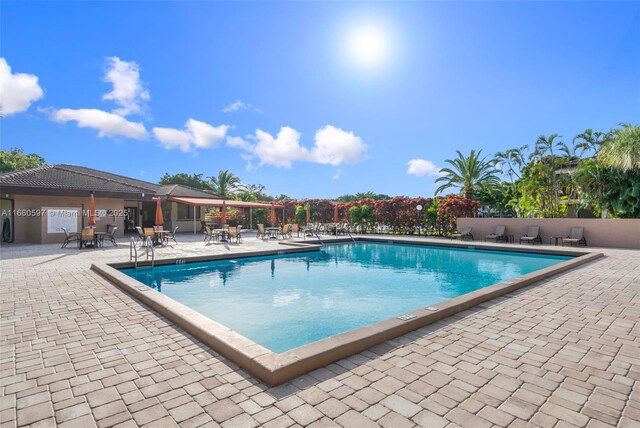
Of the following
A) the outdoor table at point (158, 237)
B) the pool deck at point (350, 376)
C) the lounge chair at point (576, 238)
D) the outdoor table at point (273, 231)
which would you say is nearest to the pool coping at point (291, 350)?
the pool deck at point (350, 376)

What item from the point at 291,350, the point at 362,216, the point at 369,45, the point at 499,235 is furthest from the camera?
the point at 362,216

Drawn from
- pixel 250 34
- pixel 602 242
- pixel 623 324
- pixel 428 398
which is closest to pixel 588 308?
pixel 623 324

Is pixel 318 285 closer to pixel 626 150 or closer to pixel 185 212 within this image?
pixel 626 150

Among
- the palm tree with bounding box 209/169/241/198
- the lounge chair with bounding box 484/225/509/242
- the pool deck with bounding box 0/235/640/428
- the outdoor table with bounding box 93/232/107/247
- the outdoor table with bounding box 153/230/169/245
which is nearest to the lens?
the pool deck with bounding box 0/235/640/428

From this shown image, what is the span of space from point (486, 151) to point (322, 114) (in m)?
14.7

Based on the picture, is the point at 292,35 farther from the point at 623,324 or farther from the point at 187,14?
the point at 623,324

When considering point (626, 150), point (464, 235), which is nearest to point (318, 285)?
point (464, 235)

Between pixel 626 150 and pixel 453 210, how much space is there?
8338 millimetres

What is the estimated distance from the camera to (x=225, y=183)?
3981cm

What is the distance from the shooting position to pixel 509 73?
16.0m

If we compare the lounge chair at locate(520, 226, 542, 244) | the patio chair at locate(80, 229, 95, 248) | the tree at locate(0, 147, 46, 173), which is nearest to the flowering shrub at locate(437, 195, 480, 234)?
the lounge chair at locate(520, 226, 542, 244)

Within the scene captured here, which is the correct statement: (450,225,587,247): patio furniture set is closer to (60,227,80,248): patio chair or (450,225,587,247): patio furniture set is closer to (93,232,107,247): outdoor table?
(93,232,107,247): outdoor table

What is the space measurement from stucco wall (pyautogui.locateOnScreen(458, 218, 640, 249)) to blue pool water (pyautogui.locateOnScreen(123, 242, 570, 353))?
3.87m

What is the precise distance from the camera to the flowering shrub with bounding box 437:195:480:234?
20594mm
